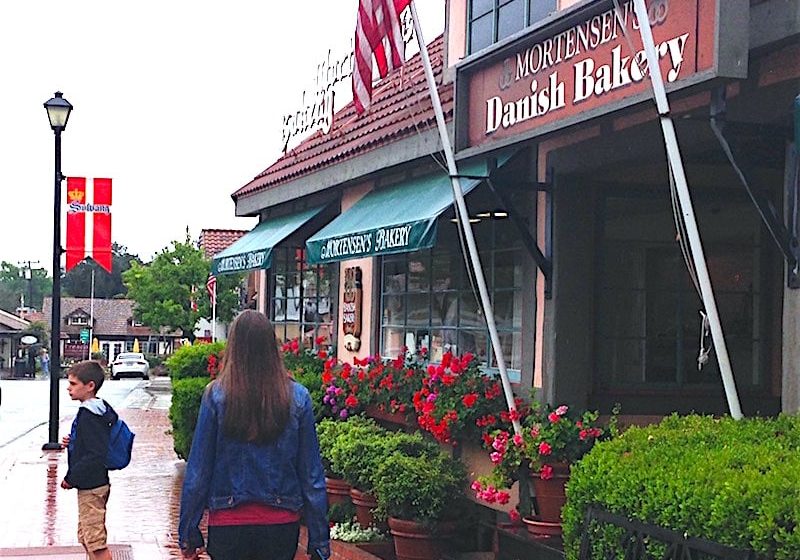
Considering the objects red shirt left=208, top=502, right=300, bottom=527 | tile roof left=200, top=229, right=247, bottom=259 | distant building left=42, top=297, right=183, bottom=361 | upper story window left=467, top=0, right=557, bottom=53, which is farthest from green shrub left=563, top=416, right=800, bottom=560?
distant building left=42, top=297, right=183, bottom=361

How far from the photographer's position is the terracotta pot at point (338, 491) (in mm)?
10211

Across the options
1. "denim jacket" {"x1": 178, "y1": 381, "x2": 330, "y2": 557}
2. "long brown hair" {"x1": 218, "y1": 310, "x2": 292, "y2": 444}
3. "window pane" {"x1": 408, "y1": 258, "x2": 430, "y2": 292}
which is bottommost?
"denim jacket" {"x1": 178, "y1": 381, "x2": 330, "y2": 557}

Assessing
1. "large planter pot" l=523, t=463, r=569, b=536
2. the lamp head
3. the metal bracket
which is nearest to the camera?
the metal bracket

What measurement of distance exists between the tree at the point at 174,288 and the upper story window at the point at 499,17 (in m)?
41.5

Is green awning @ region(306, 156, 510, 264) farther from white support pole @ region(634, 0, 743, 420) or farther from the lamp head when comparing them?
the lamp head

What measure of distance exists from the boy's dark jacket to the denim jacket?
2.91m

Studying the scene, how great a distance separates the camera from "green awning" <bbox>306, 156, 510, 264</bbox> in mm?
8969

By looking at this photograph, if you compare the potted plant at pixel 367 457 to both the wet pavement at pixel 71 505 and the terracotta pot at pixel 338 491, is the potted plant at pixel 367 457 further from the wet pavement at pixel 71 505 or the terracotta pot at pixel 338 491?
the wet pavement at pixel 71 505

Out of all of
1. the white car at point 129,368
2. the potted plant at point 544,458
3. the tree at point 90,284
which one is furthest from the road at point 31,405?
the tree at point 90,284

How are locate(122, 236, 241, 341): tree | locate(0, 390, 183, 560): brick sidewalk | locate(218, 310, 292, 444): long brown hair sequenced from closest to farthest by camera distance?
locate(218, 310, 292, 444): long brown hair < locate(0, 390, 183, 560): brick sidewalk < locate(122, 236, 241, 341): tree

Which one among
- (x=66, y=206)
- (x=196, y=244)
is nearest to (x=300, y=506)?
(x=66, y=206)

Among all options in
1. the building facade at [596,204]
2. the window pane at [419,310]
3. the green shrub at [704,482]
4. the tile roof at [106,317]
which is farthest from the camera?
the tile roof at [106,317]

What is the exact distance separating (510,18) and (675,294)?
257 cm

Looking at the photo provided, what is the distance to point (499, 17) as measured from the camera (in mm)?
9680
